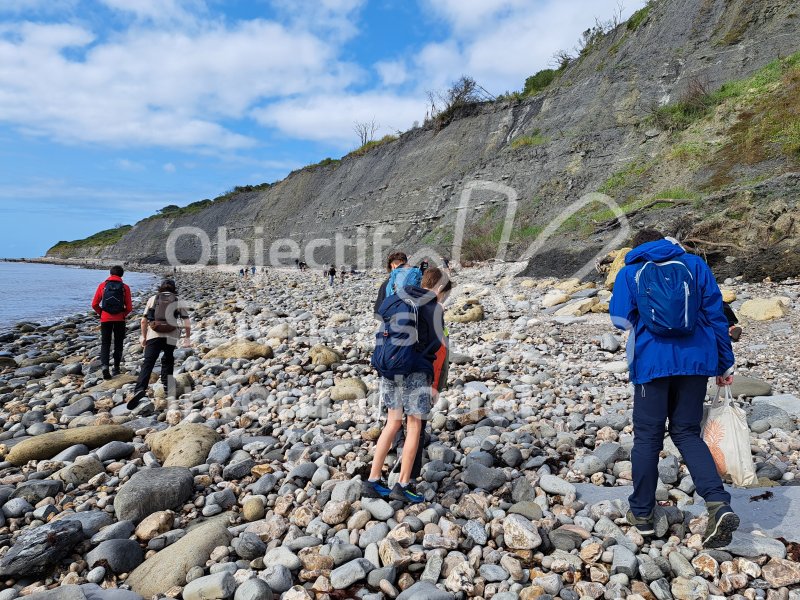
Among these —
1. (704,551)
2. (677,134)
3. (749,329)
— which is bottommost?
(704,551)

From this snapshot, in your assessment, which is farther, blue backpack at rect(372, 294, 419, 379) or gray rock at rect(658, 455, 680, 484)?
gray rock at rect(658, 455, 680, 484)

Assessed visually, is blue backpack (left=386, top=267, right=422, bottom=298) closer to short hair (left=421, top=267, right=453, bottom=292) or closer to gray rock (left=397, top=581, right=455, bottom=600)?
short hair (left=421, top=267, right=453, bottom=292)

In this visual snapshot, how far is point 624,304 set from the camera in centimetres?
312

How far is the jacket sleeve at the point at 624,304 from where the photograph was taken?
310 cm

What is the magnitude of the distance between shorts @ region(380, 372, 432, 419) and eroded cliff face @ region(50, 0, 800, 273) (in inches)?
457

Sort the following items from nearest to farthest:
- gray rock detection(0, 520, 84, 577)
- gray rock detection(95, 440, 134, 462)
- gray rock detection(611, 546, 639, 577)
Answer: gray rock detection(611, 546, 639, 577) < gray rock detection(0, 520, 84, 577) < gray rock detection(95, 440, 134, 462)

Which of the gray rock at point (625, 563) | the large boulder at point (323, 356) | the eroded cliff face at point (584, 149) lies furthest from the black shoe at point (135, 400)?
the eroded cliff face at point (584, 149)

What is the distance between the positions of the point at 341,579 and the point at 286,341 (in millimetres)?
7544

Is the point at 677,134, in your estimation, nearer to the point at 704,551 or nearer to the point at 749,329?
the point at 749,329

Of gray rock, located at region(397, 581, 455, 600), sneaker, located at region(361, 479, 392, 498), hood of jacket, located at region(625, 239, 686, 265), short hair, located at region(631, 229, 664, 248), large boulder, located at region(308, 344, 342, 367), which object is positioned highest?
short hair, located at region(631, 229, 664, 248)

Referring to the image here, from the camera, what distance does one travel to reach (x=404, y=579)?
9.45 ft

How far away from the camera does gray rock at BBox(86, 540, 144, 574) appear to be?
10.7ft

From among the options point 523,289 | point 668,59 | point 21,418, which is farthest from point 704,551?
point 668,59

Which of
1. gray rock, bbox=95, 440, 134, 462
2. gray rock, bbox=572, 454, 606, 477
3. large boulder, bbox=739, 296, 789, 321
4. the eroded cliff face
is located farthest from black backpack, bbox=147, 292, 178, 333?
the eroded cliff face
